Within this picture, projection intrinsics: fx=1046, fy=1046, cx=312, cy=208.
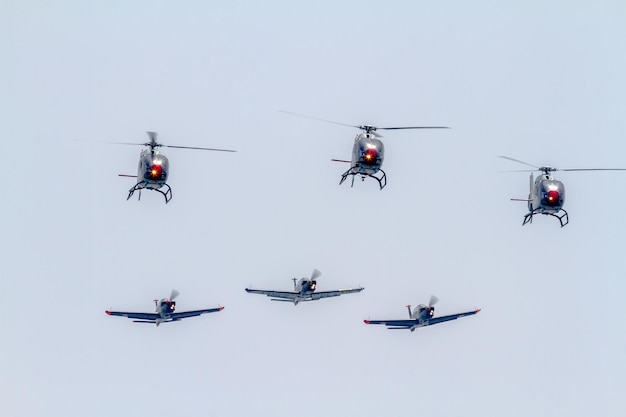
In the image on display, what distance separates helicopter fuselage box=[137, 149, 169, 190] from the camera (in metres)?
67.9

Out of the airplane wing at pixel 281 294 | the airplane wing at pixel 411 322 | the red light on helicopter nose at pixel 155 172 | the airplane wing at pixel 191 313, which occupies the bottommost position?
the airplane wing at pixel 191 313

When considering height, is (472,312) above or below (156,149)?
below

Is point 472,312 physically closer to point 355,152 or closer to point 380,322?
point 380,322

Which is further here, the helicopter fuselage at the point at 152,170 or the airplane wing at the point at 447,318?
the airplane wing at the point at 447,318

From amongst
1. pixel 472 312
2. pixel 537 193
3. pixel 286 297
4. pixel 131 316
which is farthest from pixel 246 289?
pixel 537 193

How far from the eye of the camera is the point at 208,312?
94.0 meters

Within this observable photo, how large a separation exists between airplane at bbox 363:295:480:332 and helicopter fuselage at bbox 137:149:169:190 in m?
29.5

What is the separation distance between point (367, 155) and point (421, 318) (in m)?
26.3

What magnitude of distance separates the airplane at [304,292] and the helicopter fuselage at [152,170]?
67.9 feet

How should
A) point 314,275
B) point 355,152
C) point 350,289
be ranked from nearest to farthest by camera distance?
point 355,152
point 314,275
point 350,289

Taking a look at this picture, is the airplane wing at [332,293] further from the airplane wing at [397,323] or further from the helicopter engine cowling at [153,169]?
the helicopter engine cowling at [153,169]

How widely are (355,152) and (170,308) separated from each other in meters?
28.0

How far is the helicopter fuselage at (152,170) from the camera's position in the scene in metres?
67.9

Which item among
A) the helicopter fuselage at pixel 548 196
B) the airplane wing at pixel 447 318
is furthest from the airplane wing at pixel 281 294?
the helicopter fuselage at pixel 548 196
